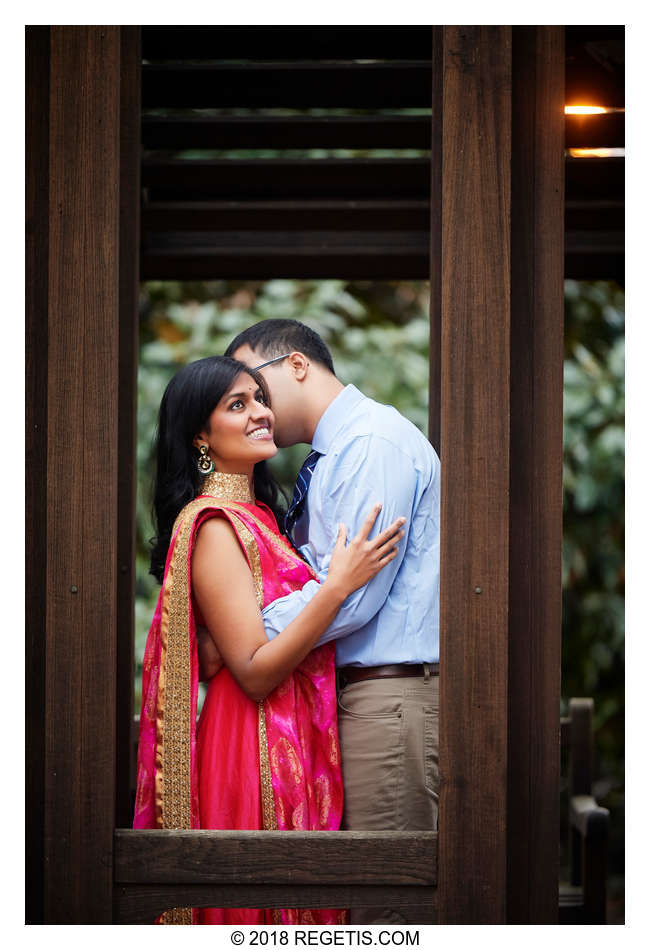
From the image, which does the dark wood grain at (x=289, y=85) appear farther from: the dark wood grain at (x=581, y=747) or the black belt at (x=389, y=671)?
the dark wood grain at (x=581, y=747)

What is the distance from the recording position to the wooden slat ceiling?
300cm

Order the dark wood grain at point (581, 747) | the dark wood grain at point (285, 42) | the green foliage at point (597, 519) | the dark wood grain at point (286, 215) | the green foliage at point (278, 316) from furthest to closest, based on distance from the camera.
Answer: the green foliage at point (597, 519)
the green foliage at point (278, 316)
the dark wood grain at point (581, 747)
the dark wood grain at point (286, 215)
the dark wood grain at point (285, 42)

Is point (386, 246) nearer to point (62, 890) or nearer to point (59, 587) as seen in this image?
point (59, 587)

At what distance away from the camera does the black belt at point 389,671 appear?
224 cm

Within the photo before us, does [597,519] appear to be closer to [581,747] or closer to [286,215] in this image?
[581,747]

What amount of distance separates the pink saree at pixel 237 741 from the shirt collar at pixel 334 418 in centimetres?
29

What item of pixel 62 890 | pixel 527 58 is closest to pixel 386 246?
pixel 527 58

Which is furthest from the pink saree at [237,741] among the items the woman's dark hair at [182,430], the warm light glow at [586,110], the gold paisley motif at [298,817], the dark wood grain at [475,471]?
the warm light glow at [586,110]

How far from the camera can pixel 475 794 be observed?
6.50ft

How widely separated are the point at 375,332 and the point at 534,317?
10.3 feet

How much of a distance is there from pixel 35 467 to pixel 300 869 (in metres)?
0.96

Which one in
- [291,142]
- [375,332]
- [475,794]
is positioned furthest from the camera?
[375,332]

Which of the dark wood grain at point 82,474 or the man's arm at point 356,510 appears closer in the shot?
the dark wood grain at point 82,474

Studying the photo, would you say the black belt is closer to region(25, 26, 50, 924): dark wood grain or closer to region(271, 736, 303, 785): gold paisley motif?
region(271, 736, 303, 785): gold paisley motif
